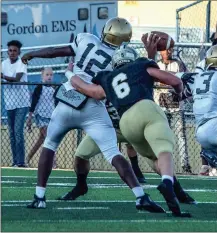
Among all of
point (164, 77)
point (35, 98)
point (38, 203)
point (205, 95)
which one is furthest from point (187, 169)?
point (164, 77)

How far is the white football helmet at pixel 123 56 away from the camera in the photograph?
952cm

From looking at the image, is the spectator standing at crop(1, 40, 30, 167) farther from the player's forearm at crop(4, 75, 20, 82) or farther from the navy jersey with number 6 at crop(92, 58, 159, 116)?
the navy jersey with number 6 at crop(92, 58, 159, 116)

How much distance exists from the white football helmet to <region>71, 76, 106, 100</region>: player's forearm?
250 mm

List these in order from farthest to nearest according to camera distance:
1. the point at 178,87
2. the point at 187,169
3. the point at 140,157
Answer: the point at 140,157
the point at 187,169
the point at 178,87

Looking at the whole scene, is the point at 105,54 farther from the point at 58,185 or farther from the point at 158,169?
the point at 58,185

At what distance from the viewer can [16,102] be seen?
53.1 feet

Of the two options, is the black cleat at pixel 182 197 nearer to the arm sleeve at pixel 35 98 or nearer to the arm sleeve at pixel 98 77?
the arm sleeve at pixel 98 77

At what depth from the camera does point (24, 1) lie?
21859 mm

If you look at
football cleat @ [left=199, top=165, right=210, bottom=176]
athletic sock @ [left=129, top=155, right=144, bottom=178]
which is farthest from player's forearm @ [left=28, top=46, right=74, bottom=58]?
football cleat @ [left=199, top=165, right=210, bottom=176]

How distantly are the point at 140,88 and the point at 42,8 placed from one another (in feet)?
42.4

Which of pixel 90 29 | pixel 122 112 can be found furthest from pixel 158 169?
pixel 90 29

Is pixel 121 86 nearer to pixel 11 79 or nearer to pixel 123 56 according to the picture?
pixel 123 56

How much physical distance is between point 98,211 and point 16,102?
22.3ft

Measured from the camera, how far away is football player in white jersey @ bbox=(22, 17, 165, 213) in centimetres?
976
